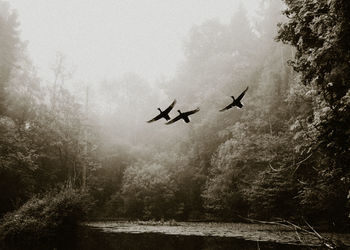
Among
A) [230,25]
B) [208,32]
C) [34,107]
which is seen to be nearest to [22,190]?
[34,107]

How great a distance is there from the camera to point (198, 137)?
33812mm

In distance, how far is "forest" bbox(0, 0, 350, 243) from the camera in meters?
9.75

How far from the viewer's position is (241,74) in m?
35.6

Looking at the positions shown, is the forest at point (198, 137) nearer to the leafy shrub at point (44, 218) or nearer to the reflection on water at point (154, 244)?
the leafy shrub at point (44, 218)

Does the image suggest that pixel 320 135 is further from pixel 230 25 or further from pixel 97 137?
pixel 230 25

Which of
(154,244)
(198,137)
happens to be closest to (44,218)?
(154,244)

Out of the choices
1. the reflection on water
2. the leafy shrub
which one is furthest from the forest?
the reflection on water

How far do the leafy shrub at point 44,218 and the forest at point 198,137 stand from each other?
72 millimetres

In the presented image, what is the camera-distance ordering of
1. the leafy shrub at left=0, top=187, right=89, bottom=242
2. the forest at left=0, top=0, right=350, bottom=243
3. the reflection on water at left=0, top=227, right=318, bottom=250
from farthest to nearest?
the leafy shrub at left=0, top=187, right=89, bottom=242
the reflection on water at left=0, top=227, right=318, bottom=250
the forest at left=0, top=0, right=350, bottom=243

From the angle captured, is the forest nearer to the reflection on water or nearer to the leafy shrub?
the leafy shrub

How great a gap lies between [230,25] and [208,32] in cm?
459

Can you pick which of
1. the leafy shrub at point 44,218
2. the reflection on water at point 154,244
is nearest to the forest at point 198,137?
the leafy shrub at point 44,218

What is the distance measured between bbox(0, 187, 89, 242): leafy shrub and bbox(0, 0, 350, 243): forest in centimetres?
7

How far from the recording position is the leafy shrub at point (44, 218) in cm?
1555
